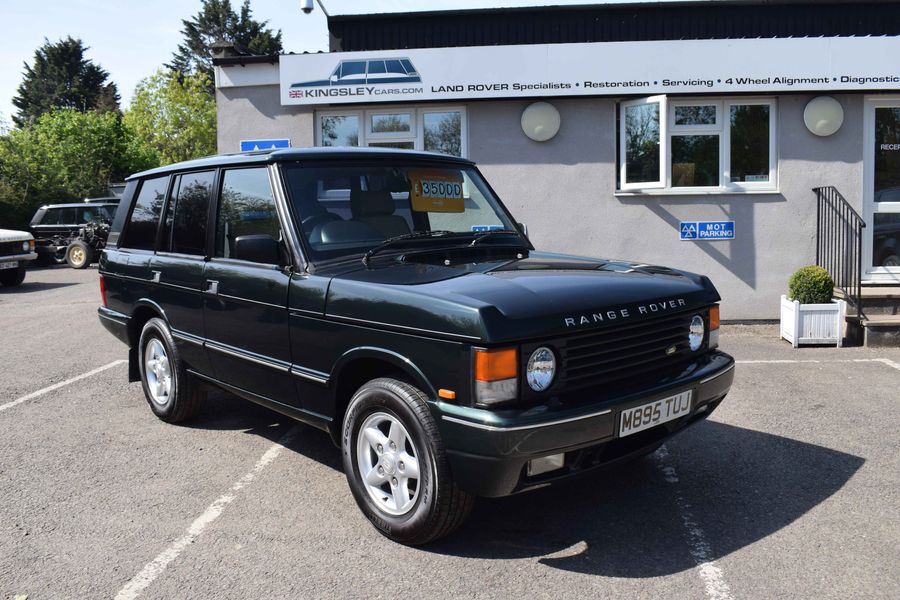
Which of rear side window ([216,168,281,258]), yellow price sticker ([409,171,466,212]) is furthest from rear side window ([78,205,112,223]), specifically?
yellow price sticker ([409,171,466,212])

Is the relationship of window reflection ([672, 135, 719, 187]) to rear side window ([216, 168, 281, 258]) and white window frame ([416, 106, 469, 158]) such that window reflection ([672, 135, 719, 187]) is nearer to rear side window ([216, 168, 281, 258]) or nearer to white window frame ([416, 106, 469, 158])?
white window frame ([416, 106, 469, 158])

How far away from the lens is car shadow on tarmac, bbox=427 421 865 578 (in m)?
3.53

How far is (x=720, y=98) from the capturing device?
9.98 metres

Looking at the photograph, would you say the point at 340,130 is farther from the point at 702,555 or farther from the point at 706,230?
the point at 702,555

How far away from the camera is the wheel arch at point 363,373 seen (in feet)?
11.2

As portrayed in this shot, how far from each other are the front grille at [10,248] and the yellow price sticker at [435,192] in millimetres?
14823

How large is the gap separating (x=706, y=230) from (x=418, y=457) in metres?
7.71

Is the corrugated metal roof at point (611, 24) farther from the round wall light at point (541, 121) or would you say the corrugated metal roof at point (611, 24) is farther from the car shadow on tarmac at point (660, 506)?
the car shadow on tarmac at point (660, 506)

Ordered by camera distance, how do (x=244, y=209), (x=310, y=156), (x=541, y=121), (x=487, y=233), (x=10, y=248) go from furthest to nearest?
(x=10, y=248) < (x=541, y=121) < (x=487, y=233) < (x=244, y=209) < (x=310, y=156)

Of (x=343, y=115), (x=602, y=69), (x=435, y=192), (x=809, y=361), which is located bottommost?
(x=809, y=361)

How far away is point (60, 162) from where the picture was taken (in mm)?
31344

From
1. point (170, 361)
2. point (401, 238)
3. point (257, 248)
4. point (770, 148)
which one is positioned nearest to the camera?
point (257, 248)

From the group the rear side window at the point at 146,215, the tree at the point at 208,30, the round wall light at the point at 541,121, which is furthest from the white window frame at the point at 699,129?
the tree at the point at 208,30

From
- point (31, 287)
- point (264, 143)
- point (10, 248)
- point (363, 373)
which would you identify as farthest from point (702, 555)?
point (10, 248)
